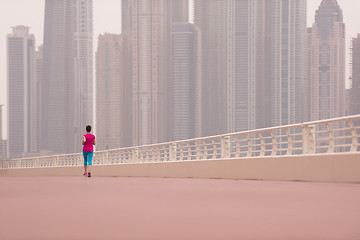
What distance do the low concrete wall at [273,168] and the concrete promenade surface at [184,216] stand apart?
2833 mm

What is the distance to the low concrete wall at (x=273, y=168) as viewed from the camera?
14.5 metres

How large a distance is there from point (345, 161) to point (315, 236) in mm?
8505

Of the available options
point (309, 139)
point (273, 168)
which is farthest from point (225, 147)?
point (309, 139)

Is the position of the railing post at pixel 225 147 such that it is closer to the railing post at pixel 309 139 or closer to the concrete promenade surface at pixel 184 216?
the railing post at pixel 309 139

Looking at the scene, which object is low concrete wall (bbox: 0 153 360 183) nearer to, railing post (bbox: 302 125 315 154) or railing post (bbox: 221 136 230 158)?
railing post (bbox: 302 125 315 154)

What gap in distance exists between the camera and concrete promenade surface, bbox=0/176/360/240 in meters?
6.36

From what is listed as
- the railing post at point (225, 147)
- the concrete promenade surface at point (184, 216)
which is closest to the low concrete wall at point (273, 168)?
the railing post at point (225, 147)

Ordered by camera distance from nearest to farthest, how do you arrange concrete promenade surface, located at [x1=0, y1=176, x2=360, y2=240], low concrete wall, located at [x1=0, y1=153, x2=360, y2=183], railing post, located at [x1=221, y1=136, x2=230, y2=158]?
1. concrete promenade surface, located at [x1=0, y1=176, x2=360, y2=240]
2. low concrete wall, located at [x1=0, y1=153, x2=360, y2=183]
3. railing post, located at [x1=221, y1=136, x2=230, y2=158]

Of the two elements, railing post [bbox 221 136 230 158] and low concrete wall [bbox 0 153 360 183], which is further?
railing post [bbox 221 136 230 158]

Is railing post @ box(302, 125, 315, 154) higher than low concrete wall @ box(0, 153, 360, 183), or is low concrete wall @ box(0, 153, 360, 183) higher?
railing post @ box(302, 125, 315, 154)

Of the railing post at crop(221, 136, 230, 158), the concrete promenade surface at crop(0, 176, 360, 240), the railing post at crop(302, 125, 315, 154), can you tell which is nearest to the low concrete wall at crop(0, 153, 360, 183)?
the railing post at crop(302, 125, 315, 154)

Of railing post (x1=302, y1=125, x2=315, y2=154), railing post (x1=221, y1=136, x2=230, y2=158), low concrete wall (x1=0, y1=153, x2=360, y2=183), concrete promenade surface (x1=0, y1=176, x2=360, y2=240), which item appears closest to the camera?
concrete promenade surface (x1=0, y1=176, x2=360, y2=240)

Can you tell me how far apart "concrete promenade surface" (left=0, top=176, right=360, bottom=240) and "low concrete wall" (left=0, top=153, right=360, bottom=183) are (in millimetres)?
2833

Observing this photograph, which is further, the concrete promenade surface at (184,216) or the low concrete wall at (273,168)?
the low concrete wall at (273,168)
